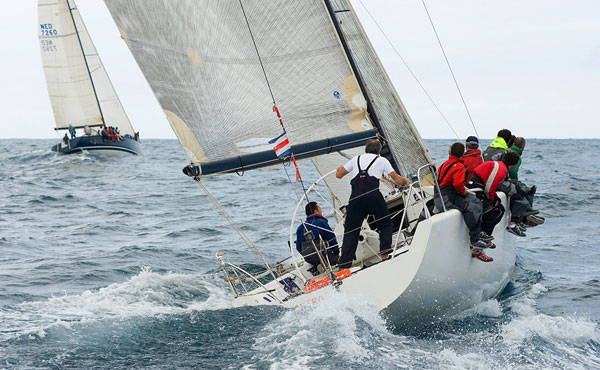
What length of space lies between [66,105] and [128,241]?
2688cm

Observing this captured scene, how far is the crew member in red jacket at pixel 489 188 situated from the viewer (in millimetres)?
5914

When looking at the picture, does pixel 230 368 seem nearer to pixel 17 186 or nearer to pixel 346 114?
pixel 346 114

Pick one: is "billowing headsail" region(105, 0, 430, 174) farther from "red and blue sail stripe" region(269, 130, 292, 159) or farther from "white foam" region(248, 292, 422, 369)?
"white foam" region(248, 292, 422, 369)

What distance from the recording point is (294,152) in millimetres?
6484

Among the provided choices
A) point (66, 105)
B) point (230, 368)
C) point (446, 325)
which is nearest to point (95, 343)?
point (230, 368)

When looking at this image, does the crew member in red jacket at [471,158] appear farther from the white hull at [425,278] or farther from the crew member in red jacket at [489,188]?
the white hull at [425,278]

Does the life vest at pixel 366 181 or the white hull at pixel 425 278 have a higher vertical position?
the life vest at pixel 366 181

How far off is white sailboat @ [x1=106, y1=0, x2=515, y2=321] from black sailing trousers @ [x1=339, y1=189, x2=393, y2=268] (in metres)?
0.18

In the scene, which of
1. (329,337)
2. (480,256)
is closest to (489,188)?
(480,256)

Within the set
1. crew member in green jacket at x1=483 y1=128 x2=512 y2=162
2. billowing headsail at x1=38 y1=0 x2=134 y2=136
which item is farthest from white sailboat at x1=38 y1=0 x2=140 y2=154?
crew member in green jacket at x1=483 y1=128 x2=512 y2=162

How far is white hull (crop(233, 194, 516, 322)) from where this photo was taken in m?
5.25

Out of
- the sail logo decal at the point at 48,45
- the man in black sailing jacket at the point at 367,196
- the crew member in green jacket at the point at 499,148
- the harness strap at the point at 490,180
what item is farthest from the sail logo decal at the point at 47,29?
the harness strap at the point at 490,180

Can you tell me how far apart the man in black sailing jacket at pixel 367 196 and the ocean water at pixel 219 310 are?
75cm

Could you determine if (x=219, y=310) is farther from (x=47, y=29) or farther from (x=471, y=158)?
(x=47, y=29)
